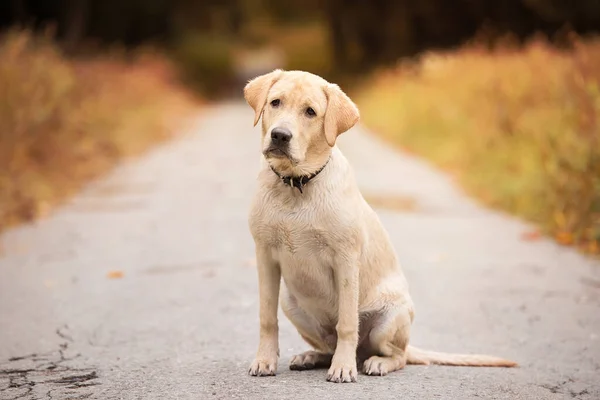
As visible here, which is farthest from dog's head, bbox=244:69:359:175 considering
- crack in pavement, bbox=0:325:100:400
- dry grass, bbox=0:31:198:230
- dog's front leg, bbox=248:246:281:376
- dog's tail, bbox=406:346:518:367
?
dry grass, bbox=0:31:198:230

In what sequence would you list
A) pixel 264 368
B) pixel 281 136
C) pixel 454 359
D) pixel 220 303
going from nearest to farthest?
pixel 281 136 < pixel 264 368 < pixel 454 359 < pixel 220 303

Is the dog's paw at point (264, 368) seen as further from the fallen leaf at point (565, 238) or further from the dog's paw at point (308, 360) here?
the fallen leaf at point (565, 238)

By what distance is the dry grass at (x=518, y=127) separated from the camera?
9.74 meters

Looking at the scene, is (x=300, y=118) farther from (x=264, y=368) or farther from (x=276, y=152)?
(x=264, y=368)

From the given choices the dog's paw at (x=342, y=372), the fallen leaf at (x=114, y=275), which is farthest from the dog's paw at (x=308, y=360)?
the fallen leaf at (x=114, y=275)

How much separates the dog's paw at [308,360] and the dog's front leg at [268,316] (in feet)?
0.73

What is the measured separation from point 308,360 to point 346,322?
0.51 meters

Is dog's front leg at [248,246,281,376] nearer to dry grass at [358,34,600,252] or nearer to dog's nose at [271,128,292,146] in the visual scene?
dog's nose at [271,128,292,146]

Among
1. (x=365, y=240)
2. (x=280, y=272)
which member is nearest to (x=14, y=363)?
(x=280, y=272)

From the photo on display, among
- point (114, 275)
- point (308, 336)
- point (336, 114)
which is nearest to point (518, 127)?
point (114, 275)

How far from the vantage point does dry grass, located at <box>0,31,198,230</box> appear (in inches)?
449

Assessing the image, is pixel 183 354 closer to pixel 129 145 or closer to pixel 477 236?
pixel 477 236

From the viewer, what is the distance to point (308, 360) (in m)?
5.15

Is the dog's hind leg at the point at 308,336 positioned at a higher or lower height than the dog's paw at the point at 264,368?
higher
